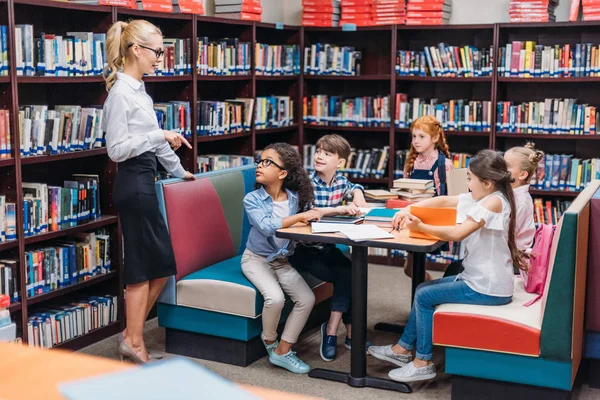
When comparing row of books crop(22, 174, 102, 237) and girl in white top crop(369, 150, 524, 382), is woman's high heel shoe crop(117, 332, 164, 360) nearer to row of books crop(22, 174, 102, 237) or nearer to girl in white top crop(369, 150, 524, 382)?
row of books crop(22, 174, 102, 237)

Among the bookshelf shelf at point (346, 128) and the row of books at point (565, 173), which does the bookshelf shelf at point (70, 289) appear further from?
the row of books at point (565, 173)

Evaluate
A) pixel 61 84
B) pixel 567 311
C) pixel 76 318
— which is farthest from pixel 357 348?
pixel 61 84

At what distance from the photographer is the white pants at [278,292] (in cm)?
389

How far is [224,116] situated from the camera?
5.64 metres

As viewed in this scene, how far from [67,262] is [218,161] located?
1.64 metres

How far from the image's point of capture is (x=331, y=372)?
3895 millimetres

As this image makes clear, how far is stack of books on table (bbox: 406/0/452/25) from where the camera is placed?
6332 mm

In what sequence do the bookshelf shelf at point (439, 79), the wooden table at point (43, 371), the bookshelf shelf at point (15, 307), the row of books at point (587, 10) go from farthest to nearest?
the bookshelf shelf at point (439, 79) < the row of books at point (587, 10) < the bookshelf shelf at point (15, 307) < the wooden table at point (43, 371)

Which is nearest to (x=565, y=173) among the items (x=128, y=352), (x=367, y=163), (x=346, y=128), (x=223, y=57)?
(x=367, y=163)

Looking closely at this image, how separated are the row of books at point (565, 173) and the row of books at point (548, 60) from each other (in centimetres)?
65

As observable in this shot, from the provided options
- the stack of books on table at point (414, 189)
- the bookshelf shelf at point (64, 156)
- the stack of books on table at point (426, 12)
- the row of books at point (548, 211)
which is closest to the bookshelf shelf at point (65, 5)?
the bookshelf shelf at point (64, 156)

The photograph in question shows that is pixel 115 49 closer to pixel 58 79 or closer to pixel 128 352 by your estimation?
pixel 58 79

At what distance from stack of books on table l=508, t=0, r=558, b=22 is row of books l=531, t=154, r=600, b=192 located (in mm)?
1069

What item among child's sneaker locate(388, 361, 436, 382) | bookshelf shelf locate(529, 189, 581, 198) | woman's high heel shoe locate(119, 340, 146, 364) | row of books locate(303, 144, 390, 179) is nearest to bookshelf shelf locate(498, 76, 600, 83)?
bookshelf shelf locate(529, 189, 581, 198)
